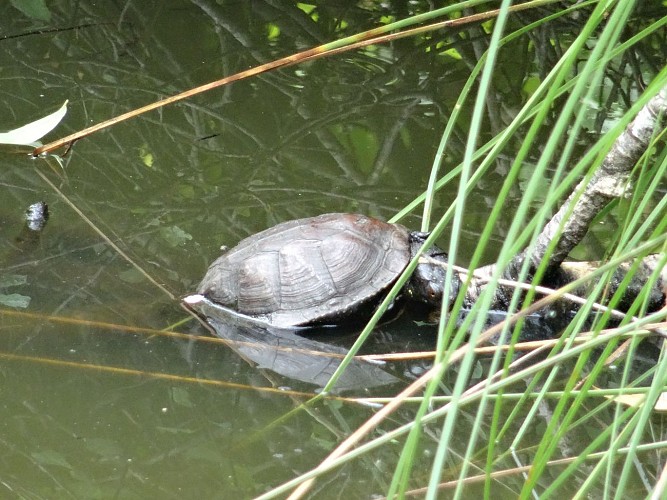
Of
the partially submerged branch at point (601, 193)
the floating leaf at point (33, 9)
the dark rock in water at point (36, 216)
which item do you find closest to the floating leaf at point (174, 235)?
the dark rock in water at point (36, 216)

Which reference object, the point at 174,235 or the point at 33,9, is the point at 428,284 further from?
the point at 33,9

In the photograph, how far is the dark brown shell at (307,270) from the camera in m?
2.77

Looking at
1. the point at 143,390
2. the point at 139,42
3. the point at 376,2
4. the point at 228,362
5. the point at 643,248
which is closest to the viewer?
the point at 643,248

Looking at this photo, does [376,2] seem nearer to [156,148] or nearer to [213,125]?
[213,125]

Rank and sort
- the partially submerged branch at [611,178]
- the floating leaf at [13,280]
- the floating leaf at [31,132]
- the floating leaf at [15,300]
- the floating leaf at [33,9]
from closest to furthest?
the partially submerged branch at [611,178]
the floating leaf at [15,300]
the floating leaf at [13,280]
the floating leaf at [31,132]
the floating leaf at [33,9]

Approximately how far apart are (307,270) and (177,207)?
2.38ft

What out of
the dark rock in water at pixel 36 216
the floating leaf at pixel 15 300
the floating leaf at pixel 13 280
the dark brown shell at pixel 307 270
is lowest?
the floating leaf at pixel 13 280

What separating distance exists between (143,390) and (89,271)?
76 cm

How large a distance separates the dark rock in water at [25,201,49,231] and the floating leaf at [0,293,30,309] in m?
0.45

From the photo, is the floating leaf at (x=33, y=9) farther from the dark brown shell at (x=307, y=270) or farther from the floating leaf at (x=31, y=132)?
the dark brown shell at (x=307, y=270)

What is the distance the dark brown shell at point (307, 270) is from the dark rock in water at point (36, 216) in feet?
2.41

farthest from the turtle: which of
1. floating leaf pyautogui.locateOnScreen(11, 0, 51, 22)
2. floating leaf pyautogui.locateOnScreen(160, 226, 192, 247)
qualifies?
floating leaf pyautogui.locateOnScreen(11, 0, 51, 22)

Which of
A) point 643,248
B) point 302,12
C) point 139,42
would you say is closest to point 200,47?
point 139,42

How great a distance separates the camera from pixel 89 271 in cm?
283
